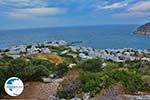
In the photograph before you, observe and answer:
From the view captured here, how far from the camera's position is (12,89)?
11.3m

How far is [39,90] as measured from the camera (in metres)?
14.9

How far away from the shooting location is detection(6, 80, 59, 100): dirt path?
46.3 ft

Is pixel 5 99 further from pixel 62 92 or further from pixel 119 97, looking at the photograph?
pixel 119 97

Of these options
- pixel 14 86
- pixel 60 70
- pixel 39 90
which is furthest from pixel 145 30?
pixel 14 86

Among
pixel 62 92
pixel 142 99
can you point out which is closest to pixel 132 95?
pixel 142 99

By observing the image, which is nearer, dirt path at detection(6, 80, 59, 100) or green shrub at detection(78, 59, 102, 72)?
dirt path at detection(6, 80, 59, 100)

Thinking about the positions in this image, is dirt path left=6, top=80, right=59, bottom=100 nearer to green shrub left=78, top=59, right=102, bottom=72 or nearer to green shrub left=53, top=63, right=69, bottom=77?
green shrub left=53, top=63, right=69, bottom=77

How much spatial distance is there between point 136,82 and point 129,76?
1.37 ft

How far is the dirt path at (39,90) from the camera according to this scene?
14109 millimetres

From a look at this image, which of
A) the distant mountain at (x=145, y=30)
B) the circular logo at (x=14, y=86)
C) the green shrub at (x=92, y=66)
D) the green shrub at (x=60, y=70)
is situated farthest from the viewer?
the distant mountain at (x=145, y=30)

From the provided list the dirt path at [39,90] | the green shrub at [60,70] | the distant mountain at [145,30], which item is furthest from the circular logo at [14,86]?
the distant mountain at [145,30]

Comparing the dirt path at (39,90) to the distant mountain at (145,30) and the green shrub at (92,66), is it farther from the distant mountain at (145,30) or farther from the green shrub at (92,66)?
the distant mountain at (145,30)

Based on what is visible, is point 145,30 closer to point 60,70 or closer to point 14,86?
point 60,70

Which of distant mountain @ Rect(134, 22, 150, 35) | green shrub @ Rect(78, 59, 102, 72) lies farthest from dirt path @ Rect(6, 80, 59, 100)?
distant mountain @ Rect(134, 22, 150, 35)
